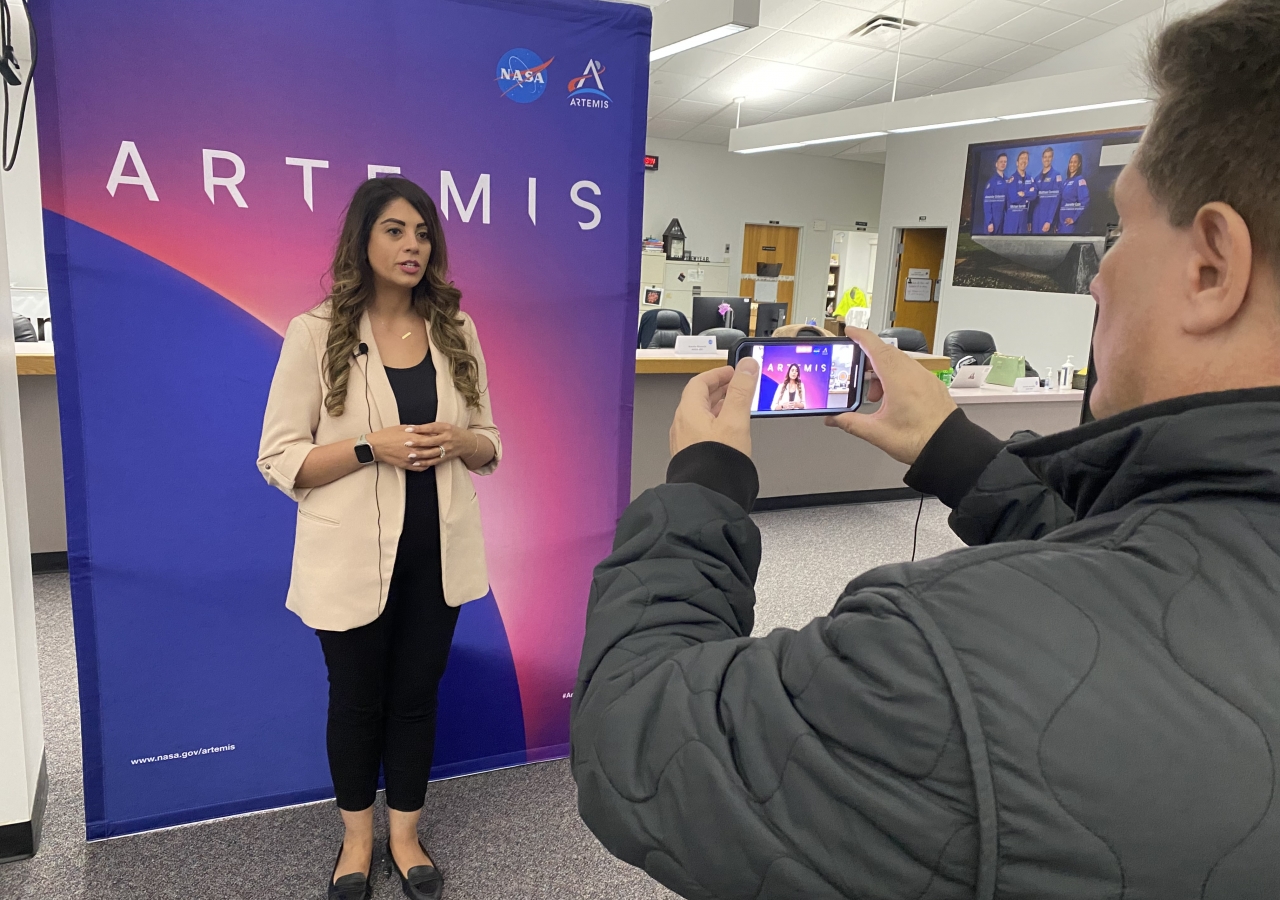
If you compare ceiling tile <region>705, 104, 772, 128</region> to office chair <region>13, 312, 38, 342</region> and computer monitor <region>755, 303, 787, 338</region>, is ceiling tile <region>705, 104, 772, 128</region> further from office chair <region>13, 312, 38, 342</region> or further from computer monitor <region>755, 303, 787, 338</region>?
office chair <region>13, 312, 38, 342</region>

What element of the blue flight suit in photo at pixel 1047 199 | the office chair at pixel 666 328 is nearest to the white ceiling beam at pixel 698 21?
the office chair at pixel 666 328

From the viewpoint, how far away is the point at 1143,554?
457 millimetres

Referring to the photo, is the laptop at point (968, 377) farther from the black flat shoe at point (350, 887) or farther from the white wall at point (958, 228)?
the black flat shoe at point (350, 887)

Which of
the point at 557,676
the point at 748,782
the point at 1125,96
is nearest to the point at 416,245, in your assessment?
the point at 557,676

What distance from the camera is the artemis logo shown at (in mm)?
1632

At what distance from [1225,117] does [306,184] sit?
166 centimetres

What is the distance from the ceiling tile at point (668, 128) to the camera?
9922 mm

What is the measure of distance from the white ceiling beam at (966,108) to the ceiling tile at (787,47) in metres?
0.57

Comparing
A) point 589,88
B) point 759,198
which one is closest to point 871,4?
point 759,198

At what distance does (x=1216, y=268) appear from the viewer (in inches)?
19.7

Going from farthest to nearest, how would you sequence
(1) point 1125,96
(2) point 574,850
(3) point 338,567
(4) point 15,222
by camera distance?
(4) point 15,222 < (1) point 1125,96 < (2) point 574,850 < (3) point 338,567

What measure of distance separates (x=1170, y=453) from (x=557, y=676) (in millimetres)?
1973

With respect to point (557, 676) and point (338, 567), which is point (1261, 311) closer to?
point (338, 567)

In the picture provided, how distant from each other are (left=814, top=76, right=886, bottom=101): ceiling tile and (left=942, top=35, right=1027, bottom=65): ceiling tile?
77 centimetres
